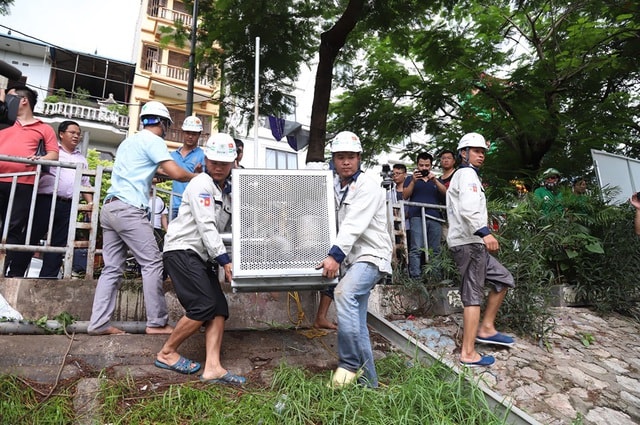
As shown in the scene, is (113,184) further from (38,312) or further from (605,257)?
(605,257)

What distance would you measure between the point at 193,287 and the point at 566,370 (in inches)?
137

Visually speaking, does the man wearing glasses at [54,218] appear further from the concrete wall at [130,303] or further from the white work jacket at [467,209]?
the white work jacket at [467,209]

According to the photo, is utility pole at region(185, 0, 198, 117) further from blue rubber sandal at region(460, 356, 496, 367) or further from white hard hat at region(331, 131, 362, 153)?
blue rubber sandal at region(460, 356, 496, 367)

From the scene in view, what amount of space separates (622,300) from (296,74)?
20.8 ft

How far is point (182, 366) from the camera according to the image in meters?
3.01

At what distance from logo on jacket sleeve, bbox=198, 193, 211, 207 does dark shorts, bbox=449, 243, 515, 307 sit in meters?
2.28

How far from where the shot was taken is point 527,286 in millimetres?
4504

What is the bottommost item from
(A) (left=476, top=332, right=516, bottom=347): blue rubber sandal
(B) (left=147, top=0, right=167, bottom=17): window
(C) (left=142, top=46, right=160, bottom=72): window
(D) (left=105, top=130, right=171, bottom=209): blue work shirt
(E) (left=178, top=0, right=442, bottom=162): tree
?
(A) (left=476, top=332, right=516, bottom=347): blue rubber sandal

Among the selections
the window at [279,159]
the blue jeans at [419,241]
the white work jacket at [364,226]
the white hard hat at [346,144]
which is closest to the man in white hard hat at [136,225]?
the white hard hat at [346,144]

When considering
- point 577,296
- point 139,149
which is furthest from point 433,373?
point 577,296

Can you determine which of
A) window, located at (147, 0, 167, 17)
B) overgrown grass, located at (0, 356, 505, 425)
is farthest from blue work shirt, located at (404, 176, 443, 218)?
window, located at (147, 0, 167, 17)

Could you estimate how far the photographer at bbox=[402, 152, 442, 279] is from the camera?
16.5ft

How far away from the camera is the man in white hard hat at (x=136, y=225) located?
3377mm

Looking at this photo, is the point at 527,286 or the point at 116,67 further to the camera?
the point at 116,67
